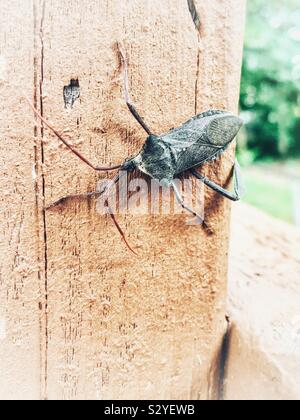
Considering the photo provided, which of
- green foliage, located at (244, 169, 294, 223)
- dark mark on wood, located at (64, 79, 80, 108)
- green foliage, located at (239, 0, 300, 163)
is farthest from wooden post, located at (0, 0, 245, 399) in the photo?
green foliage, located at (239, 0, 300, 163)

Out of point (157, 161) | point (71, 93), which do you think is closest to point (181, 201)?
point (157, 161)

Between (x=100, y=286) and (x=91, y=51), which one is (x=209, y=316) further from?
(x=91, y=51)

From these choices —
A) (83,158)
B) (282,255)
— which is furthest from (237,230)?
(83,158)

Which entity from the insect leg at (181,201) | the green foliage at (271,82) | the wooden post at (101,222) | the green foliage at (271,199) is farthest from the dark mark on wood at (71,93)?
the green foliage at (271,82)

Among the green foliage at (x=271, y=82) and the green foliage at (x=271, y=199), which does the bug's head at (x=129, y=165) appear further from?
the green foliage at (x=271, y=82)

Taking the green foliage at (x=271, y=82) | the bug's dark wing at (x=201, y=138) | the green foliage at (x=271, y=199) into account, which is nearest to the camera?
the bug's dark wing at (x=201, y=138)

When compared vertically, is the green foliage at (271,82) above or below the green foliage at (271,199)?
above
